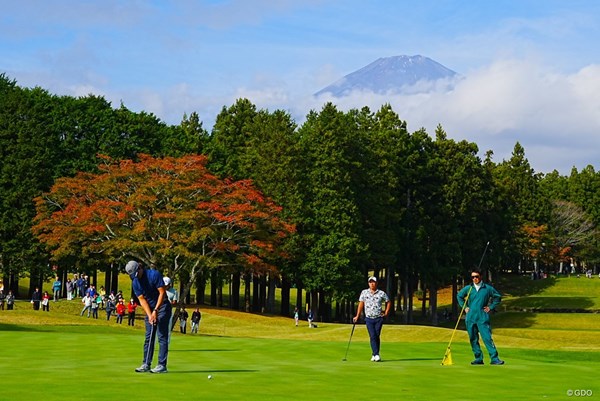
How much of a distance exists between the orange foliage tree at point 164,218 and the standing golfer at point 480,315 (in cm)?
4543

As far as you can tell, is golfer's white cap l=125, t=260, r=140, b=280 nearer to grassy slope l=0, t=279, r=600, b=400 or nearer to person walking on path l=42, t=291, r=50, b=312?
grassy slope l=0, t=279, r=600, b=400

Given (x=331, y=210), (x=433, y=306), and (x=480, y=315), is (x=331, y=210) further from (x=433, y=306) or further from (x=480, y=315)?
(x=480, y=315)

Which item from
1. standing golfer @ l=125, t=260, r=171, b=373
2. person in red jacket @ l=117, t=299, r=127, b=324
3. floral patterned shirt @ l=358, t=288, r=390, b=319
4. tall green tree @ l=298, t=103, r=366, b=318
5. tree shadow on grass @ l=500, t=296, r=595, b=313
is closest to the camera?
standing golfer @ l=125, t=260, r=171, b=373

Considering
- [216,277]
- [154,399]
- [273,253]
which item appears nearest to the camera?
[154,399]

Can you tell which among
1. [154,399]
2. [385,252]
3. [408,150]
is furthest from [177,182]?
[154,399]

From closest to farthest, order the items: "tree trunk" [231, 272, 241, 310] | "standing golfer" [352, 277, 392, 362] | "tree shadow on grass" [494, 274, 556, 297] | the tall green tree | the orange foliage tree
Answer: "standing golfer" [352, 277, 392, 362] → the orange foliage tree → the tall green tree → "tree trunk" [231, 272, 241, 310] → "tree shadow on grass" [494, 274, 556, 297]

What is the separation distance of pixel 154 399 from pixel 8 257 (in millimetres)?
66638

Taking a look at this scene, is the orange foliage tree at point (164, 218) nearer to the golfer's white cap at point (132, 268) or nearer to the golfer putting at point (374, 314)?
the golfer putting at point (374, 314)

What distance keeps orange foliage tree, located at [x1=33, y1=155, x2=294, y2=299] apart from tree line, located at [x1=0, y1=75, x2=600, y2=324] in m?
0.14

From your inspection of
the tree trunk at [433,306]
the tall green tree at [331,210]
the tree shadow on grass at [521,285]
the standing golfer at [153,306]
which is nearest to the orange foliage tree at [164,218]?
the tall green tree at [331,210]

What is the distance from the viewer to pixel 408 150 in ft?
322

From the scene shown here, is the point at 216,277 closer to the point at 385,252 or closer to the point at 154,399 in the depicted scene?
the point at 385,252

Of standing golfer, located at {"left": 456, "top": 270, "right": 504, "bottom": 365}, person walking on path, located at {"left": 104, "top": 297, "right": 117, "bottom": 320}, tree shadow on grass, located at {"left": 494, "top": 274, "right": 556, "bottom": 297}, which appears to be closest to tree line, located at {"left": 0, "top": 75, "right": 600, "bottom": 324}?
person walking on path, located at {"left": 104, "top": 297, "right": 117, "bottom": 320}

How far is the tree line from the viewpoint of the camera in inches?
2781
